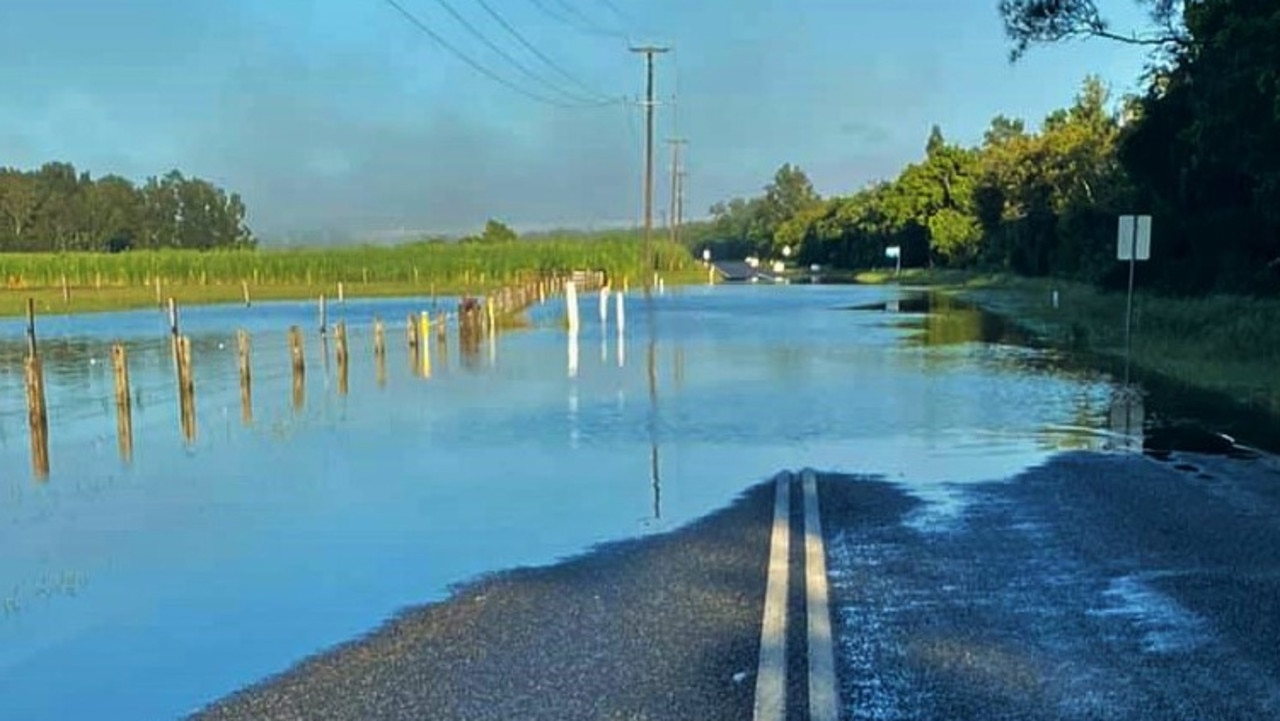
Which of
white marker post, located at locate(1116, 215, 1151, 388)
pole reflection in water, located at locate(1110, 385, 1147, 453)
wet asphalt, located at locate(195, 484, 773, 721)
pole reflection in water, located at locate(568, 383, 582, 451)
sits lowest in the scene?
pole reflection in water, located at locate(568, 383, 582, 451)

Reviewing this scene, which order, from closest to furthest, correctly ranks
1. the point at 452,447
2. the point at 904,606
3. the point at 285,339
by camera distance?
1. the point at 904,606
2. the point at 452,447
3. the point at 285,339

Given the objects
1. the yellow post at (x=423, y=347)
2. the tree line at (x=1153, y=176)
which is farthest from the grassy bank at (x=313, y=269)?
the yellow post at (x=423, y=347)

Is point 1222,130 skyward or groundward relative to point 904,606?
skyward

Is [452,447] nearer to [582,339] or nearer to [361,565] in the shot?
[361,565]

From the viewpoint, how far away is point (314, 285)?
88250 mm

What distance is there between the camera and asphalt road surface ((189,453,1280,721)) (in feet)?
20.5

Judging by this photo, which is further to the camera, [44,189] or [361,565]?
[44,189]

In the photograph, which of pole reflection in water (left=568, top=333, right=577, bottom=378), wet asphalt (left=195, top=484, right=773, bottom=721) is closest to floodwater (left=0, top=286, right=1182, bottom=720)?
pole reflection in water (left=568, top=333, right=577, bottom=378)

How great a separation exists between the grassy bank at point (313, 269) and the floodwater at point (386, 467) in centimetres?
5452

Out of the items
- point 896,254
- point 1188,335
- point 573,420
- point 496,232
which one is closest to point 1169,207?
point 1188,335

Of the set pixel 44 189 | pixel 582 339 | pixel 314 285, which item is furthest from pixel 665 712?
pixel 44 189

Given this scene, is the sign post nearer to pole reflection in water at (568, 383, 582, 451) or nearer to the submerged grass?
the submerged grass

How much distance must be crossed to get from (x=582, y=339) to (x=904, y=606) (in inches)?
1048

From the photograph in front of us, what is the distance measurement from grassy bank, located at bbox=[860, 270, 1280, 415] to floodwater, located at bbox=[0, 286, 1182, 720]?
1725 millimetres
